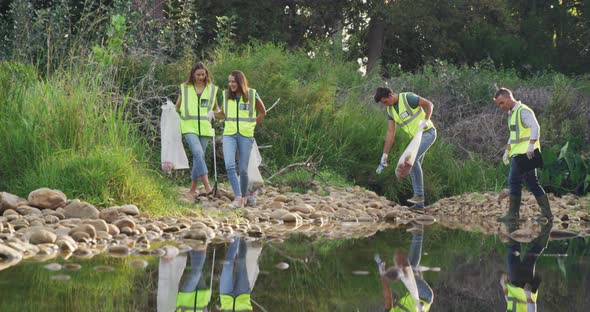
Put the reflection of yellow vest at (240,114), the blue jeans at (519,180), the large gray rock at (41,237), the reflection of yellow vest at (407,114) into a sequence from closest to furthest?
the large gray rock at (41,237)
the reflection of yellow vest at (240,114)
the blue jeans at (519,180)
the reflection of yellow vest at (407,114)

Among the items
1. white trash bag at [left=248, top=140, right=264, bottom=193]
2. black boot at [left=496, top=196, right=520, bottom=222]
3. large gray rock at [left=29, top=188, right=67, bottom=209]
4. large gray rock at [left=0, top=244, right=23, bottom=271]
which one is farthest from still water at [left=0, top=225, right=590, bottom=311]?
black boot at [left=496, top=196, right=520, bottom=222]

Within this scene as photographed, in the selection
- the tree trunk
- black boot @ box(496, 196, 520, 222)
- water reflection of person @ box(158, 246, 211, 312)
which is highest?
the tree trunk

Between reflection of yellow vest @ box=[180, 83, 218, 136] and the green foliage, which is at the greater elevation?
reflection of yellow vest @ box=[180, 83, 218, 136]

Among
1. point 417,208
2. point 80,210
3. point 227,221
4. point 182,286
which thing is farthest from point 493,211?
point 182,286

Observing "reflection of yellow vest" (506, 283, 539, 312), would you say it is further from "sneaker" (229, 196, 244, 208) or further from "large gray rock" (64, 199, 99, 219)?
"sneaker" (229, 196, 244, 208)

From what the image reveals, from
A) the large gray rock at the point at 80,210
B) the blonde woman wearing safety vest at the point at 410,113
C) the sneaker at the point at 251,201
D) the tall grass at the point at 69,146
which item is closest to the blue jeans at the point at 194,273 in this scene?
the large gray rock at the point at 80,210

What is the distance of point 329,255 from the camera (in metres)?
8.68

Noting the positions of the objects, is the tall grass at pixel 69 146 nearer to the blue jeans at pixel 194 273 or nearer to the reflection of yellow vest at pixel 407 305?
the blue jeans at pixel 194 273

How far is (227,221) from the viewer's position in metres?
11.1

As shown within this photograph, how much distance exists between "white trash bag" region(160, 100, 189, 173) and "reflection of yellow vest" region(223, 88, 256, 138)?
970 mm

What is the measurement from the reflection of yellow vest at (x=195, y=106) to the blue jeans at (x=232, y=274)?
4403mm

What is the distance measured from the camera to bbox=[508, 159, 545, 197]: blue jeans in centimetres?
1311

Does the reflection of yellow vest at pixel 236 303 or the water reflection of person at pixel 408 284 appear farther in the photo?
the water reflection of person at pixel 408 284

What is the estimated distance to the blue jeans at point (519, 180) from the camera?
516 inches
